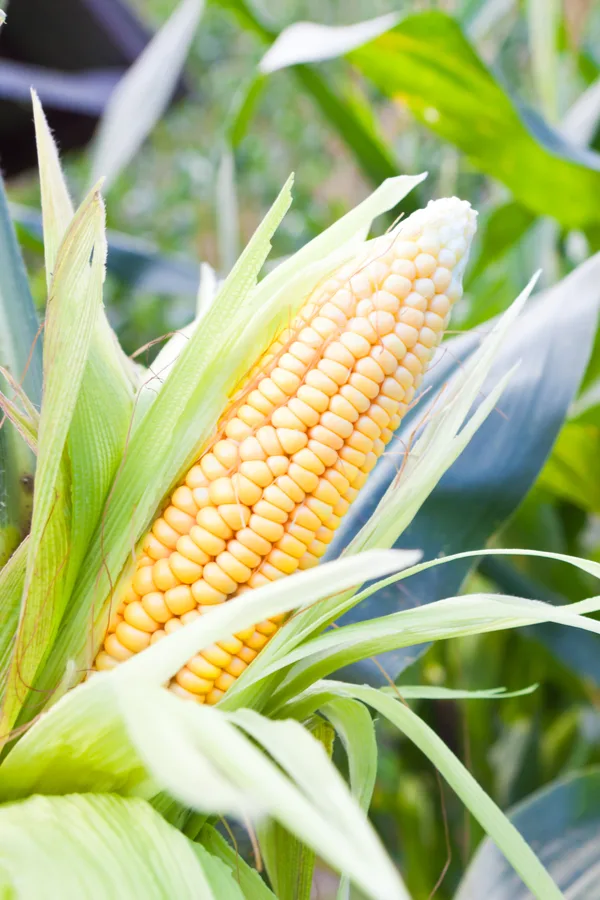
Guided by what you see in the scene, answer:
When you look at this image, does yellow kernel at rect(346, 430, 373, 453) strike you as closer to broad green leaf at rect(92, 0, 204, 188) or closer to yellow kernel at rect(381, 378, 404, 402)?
yellow kernel at rect(381, 378, 404, 402)

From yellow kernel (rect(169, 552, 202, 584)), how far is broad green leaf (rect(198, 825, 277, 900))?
0.32ft

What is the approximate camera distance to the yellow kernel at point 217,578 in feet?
0.92

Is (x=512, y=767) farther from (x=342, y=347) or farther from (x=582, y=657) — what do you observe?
(x=342, y=347)

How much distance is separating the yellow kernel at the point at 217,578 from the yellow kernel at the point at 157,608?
0.06 feet

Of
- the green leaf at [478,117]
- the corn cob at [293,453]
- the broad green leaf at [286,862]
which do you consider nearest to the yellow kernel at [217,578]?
the corn cob at [293,453]

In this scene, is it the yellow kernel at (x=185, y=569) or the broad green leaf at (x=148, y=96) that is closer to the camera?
the yellow kernel at (x=185, y=569)

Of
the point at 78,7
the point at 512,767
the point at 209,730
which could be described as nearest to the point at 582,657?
the point at 512,767

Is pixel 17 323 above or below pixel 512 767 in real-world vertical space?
above

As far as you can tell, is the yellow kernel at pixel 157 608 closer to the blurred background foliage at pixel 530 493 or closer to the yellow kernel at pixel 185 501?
the yellow kernel at pixel 185 501

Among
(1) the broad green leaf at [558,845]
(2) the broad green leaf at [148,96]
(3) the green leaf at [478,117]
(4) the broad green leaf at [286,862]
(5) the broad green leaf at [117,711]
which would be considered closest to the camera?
(5) the broad green leaf at [117,711]

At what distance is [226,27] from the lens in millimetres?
2445

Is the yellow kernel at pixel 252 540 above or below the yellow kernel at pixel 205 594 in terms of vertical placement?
above

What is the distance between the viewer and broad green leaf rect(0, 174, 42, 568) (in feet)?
0.93

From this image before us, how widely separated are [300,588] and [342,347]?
11 centimetres
